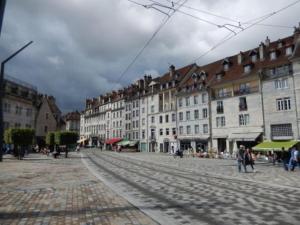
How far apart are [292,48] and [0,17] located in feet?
133

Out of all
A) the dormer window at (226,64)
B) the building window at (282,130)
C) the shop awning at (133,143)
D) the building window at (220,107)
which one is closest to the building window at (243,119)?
the building window at (220,107)

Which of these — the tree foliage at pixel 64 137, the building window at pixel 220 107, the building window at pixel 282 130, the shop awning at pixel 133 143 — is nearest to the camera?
the building window at pixel 282 130

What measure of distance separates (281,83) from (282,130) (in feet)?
19.4

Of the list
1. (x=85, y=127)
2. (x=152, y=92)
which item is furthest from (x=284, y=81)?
(x=85, y=127)

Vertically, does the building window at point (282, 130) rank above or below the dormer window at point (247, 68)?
below

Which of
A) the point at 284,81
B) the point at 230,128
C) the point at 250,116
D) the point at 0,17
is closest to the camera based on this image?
the point at 0,17

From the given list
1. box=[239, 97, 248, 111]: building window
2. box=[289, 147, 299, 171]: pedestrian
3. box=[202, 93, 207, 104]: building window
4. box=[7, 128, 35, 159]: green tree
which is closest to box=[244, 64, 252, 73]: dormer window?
box=[239, 97, 248, 111]: building window

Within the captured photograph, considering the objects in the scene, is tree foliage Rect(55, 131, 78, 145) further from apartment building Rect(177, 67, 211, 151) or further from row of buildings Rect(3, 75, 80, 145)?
apartment building Rect(177, 67, 211, 151)

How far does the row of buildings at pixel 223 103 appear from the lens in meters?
39.0

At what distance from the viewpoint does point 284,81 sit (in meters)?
38.8

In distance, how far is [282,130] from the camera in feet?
127

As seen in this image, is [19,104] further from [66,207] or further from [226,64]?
[66,207]

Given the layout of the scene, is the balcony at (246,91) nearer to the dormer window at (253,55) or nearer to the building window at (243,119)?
the building window at (243,119)

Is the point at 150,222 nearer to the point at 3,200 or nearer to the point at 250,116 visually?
the point at 3,200
